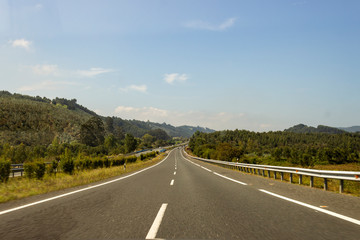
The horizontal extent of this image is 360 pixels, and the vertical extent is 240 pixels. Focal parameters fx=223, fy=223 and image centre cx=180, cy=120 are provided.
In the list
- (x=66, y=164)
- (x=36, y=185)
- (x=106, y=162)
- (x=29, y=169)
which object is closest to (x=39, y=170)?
(x=29, y=169)

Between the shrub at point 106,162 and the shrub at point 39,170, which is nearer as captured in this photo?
the shrub at point 39,170

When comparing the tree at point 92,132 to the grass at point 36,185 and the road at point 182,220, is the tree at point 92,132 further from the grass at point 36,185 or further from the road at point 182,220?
the road at point 182,220

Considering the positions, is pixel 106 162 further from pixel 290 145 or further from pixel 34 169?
pixel 290 145

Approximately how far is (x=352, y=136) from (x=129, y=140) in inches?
6913

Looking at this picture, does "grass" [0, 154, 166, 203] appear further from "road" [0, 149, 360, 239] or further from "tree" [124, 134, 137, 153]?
"tree" [124, 134, 137, 153]

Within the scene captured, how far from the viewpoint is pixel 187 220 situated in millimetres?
4602

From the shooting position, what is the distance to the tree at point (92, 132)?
119m

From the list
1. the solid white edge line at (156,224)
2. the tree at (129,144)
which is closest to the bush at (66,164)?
the solid white edge line at (156,224)

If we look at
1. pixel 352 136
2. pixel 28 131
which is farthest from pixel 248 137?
pixel 28 131

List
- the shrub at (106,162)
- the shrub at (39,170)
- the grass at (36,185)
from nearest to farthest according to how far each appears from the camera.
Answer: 1. the grass at (36,185)
2. the shrub at (39,170)
3. the shrub at (106,162)

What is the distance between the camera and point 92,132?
12356 cm

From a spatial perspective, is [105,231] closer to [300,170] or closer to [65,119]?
[300,170]

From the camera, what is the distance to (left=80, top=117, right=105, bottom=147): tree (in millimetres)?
119125

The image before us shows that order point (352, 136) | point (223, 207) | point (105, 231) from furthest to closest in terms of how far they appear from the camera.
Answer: point (352, 136) → point (223, 207) → point (105, 231)
